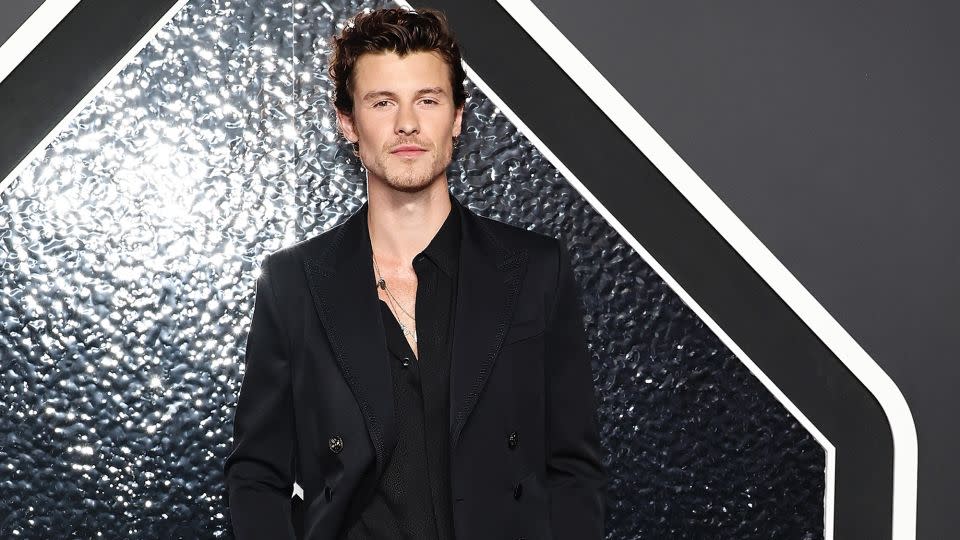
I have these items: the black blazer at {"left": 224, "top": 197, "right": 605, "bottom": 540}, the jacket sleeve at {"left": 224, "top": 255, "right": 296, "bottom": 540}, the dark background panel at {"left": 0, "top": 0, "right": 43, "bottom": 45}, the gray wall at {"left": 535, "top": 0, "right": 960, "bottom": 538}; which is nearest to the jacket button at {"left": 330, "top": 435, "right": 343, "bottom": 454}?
the black blazer at {"left": 224, "top": 197, "right": 605, "bottom": 540}

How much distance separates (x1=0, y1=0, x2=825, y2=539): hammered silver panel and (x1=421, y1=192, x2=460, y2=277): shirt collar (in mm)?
192

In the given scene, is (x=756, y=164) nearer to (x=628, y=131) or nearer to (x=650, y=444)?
(x=628, y=131)

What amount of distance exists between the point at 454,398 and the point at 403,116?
423mm

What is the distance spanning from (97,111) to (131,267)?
10.8 inches

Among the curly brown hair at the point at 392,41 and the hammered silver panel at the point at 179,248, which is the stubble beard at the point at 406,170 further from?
the hammered silver panel at the point at 179,248

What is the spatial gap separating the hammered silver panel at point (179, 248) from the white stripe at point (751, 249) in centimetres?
15

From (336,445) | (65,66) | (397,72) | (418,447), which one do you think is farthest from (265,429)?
(65,66)

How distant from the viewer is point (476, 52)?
1.71 meters

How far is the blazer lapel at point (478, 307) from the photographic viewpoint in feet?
4.65

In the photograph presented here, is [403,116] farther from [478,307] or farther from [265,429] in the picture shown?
[265,429]

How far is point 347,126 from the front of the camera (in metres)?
1.58

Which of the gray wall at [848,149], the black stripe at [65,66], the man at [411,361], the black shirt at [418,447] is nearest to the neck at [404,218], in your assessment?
the man at [411,361]

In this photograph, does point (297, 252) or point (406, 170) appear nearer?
point (406, 170)

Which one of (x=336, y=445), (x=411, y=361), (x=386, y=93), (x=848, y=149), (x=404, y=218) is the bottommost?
(x=336, y=445)
